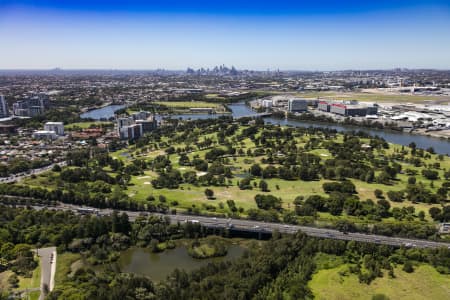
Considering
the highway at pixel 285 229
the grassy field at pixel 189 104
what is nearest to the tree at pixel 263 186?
the highway at pixel 285 229

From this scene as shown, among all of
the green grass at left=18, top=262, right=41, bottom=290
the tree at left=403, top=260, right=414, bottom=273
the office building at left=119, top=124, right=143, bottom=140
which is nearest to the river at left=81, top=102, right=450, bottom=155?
the office building at left=119, top=124, right=143, bottom=140

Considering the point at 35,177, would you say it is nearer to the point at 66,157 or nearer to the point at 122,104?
the point at 66,157

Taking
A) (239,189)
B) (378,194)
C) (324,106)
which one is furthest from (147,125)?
(324,106)

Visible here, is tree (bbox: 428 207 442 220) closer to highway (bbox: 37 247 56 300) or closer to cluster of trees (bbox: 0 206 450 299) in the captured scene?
cluster of trees (bbox: 0 206 450 299)

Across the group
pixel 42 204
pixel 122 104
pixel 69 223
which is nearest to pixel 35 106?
pixel 122 104

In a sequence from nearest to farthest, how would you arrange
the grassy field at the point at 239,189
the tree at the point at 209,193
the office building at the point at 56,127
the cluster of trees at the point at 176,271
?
1. the cluster of trees at the point at 176,271
2. the grassy field at the point at 239,189
3. the tree at the point at 209,193
4. the office building at the point at 56,127

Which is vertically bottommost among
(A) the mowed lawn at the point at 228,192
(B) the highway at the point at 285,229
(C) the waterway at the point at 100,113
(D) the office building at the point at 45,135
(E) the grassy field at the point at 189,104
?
(A) the mowed lawn at the point at 228,192

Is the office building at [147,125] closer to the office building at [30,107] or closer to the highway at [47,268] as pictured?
the office building at [30,107]
